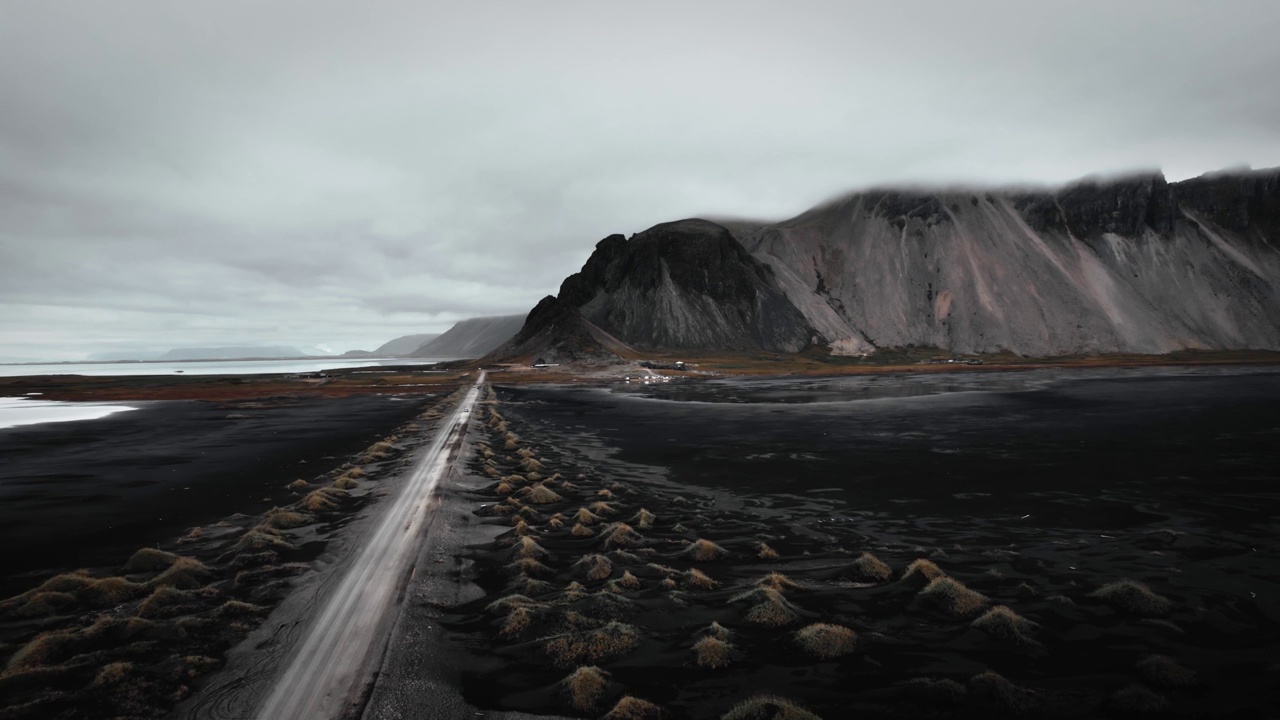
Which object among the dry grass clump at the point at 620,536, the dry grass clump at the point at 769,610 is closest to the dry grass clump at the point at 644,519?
the dry grass clump at the point at 620,536

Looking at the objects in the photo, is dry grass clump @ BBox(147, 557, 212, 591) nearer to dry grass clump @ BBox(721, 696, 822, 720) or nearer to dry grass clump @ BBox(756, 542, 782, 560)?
dry grass clump @ BBox(721, 696, 822, 720)

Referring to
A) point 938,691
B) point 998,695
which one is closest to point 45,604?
point 938,691

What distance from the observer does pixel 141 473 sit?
3450 cm

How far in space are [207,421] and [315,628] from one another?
212ft

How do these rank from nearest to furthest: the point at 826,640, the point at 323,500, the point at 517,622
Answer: the point at 826,640 → the point at 517,622 → the point at 323,500

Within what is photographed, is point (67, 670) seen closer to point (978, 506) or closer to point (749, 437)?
point (978, 506)

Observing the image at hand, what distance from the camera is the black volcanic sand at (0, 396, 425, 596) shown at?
21.6 meters

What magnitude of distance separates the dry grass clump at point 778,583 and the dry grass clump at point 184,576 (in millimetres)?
16090

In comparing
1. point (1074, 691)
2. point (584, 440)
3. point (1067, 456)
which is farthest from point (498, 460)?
point (1067, 456)

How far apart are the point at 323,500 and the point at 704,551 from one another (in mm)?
17644

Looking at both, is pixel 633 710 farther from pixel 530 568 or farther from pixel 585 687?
pixel 530 568

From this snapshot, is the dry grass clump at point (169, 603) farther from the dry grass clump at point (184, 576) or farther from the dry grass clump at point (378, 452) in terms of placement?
the dry grass clump at point (378, 452)

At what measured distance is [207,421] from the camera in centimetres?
6425

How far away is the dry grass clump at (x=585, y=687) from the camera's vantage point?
35.0 ft
